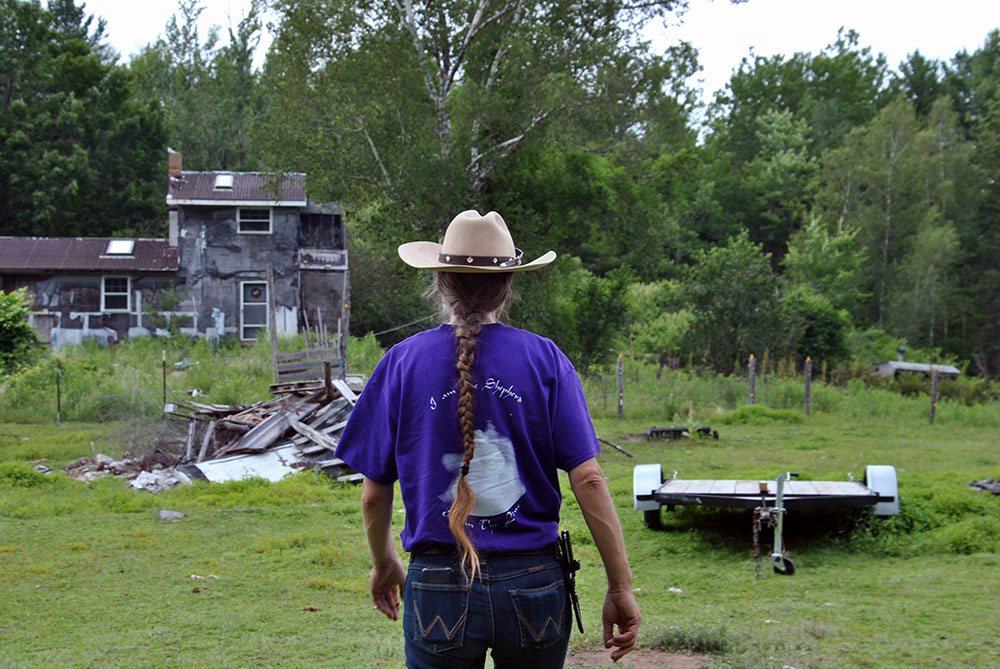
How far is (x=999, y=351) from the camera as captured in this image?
146 ft

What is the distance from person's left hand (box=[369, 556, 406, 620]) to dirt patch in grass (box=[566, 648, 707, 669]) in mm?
2141

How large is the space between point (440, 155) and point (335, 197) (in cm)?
250

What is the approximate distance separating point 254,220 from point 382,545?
2997 cm

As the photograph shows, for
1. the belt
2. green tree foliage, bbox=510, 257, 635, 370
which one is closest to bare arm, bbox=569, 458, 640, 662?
the belt

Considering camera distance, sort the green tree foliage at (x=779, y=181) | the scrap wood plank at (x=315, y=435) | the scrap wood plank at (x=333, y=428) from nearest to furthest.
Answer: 1. the scrap wood plank at (x=315, y=435)
2. the scrap wood plank at (x=333, y=428)
3. the green tree foliage at (x=779, y=181)

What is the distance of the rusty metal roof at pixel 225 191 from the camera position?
31219 millimetres

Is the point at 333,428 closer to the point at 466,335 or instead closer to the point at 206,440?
the point at 206,440

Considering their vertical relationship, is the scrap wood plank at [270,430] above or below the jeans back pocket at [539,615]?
below

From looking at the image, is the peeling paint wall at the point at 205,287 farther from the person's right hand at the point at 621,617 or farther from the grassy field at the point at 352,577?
the person's right hand at the point at 621,617

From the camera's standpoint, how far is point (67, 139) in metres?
42.5

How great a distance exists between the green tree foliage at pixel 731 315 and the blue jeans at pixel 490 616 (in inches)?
943

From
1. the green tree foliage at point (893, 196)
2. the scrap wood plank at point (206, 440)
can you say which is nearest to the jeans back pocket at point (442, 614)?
the scrap wood plank at point (206, 440)

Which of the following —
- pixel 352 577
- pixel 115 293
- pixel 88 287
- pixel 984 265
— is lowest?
pixel 352 577

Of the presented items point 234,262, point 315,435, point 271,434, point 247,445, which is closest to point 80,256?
point 234,262
